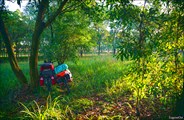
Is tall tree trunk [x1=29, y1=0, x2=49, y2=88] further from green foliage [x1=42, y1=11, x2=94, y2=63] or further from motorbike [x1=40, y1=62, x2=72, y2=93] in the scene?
green foliage [x1=42, y1=11, x2=94, y2=63]

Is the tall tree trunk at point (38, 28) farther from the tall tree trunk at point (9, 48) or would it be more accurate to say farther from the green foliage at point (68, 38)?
the green foliage at point (68, 38)

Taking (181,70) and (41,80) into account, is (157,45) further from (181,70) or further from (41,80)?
(41,80)

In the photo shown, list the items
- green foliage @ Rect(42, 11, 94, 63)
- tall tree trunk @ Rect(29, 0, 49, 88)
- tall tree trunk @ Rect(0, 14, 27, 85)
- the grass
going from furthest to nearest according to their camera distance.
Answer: green foliage @ Rect(42, 11, 94, 63) → tall tree trunk @ Rect(29, 0, 49, 88) → tall tree trunk @ Rect(0, 14, 27, 85) → the grass

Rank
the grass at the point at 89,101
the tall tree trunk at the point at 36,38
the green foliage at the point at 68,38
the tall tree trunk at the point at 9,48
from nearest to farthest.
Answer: the grass at the point at 89,101
the tall tree trunk at the point at 9,48
the tall tree trunk at the point at 36,38
the green foliage at the point at 68,38

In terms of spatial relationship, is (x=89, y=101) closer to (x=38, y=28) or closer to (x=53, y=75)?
(x=53, y=75)

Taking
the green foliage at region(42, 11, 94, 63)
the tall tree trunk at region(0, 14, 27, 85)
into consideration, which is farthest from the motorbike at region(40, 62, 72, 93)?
the green foliage at region(42, 11, 94, 63)

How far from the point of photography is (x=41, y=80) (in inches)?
358

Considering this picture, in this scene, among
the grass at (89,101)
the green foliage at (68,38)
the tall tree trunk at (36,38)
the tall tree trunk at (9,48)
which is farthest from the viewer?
the green foliage at (68,38)

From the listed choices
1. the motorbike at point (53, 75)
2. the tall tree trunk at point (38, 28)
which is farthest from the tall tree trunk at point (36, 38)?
the motorbike at point (53, 75)

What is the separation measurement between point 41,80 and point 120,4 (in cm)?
531

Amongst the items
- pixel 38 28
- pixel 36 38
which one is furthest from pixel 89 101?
pixel 38 28

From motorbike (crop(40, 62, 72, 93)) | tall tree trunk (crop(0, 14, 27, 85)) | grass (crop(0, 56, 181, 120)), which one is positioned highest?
tall tree trunk (crop(0, 14, 27, 85))

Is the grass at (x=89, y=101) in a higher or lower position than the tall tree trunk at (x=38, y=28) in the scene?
lower

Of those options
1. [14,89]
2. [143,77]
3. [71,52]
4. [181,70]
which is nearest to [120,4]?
[143,77]
